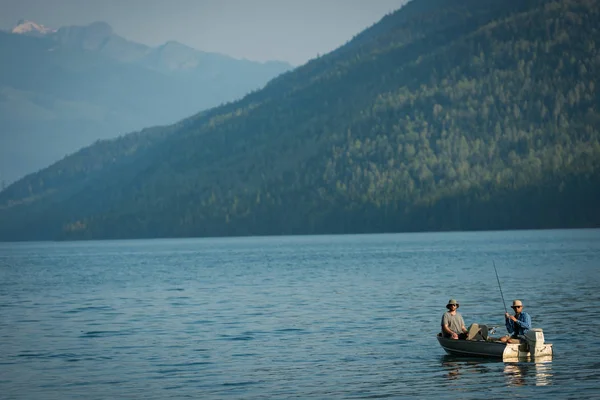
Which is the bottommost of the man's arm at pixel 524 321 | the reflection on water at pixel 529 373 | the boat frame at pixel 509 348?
the reflection on water at pixel 529 373

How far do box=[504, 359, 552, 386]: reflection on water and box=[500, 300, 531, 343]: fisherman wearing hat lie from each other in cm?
128

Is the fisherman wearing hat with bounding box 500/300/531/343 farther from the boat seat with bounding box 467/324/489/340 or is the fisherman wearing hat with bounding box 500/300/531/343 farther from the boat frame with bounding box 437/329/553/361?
the boat seat with bounding box 467/324/489/340

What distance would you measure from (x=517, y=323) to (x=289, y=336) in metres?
19.3

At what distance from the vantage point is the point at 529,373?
51688mm

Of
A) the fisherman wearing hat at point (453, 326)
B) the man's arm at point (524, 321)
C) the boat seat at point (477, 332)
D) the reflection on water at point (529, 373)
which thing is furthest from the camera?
the fisherman wearing hat at point (453, 326)

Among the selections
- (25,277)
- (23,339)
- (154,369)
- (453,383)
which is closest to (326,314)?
(23,339)

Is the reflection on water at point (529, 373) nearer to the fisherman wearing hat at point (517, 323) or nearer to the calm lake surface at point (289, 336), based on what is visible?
the calm lake surface at point (289, 336)

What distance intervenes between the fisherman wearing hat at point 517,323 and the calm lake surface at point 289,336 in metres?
1.42

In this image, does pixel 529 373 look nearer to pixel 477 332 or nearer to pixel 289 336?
pixel 477 332

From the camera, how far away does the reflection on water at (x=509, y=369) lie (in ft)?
163

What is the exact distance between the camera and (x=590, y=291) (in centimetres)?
9675

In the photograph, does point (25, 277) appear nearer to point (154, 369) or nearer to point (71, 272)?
point (71, 272)

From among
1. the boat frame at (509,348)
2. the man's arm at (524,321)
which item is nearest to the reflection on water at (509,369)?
the boat frame at (509,348)

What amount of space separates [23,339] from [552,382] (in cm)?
3701
